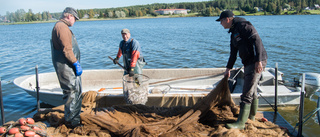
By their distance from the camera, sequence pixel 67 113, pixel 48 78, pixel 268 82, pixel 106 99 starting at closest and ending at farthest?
pixel 67 113, pixel 106 99, pixel 268 82, pixel 48 78

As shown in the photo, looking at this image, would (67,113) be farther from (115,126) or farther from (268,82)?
(268,82)

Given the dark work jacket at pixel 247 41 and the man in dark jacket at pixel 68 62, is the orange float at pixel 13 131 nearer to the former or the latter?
the man in dark jacket at pixel 68 62

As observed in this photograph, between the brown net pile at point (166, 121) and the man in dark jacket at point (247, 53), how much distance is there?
33 cm

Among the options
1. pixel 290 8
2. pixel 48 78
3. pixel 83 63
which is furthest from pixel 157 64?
pixel 290 8

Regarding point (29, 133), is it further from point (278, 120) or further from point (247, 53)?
point (278, 120)

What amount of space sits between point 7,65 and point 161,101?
12695mm

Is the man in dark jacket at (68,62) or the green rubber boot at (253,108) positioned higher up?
the man in dark jacket at (68,62)

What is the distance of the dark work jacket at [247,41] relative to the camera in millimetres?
3473

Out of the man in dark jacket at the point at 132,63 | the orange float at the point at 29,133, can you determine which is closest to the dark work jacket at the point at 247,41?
the man in dark jacket at the point at 132,63

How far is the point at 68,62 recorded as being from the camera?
3.65 m

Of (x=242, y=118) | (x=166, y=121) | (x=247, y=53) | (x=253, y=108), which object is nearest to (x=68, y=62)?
(x=166, y=121)

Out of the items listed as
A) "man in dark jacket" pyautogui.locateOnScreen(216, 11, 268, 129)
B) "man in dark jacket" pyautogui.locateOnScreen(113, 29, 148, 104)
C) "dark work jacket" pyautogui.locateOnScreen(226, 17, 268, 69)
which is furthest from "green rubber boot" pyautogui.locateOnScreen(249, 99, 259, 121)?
"man in dark jacket" pyautogui.locateOnScreen(113, 29, 148, 104)

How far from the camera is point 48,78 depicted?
784 cm

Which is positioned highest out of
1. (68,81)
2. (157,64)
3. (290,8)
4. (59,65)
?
(290,8)
